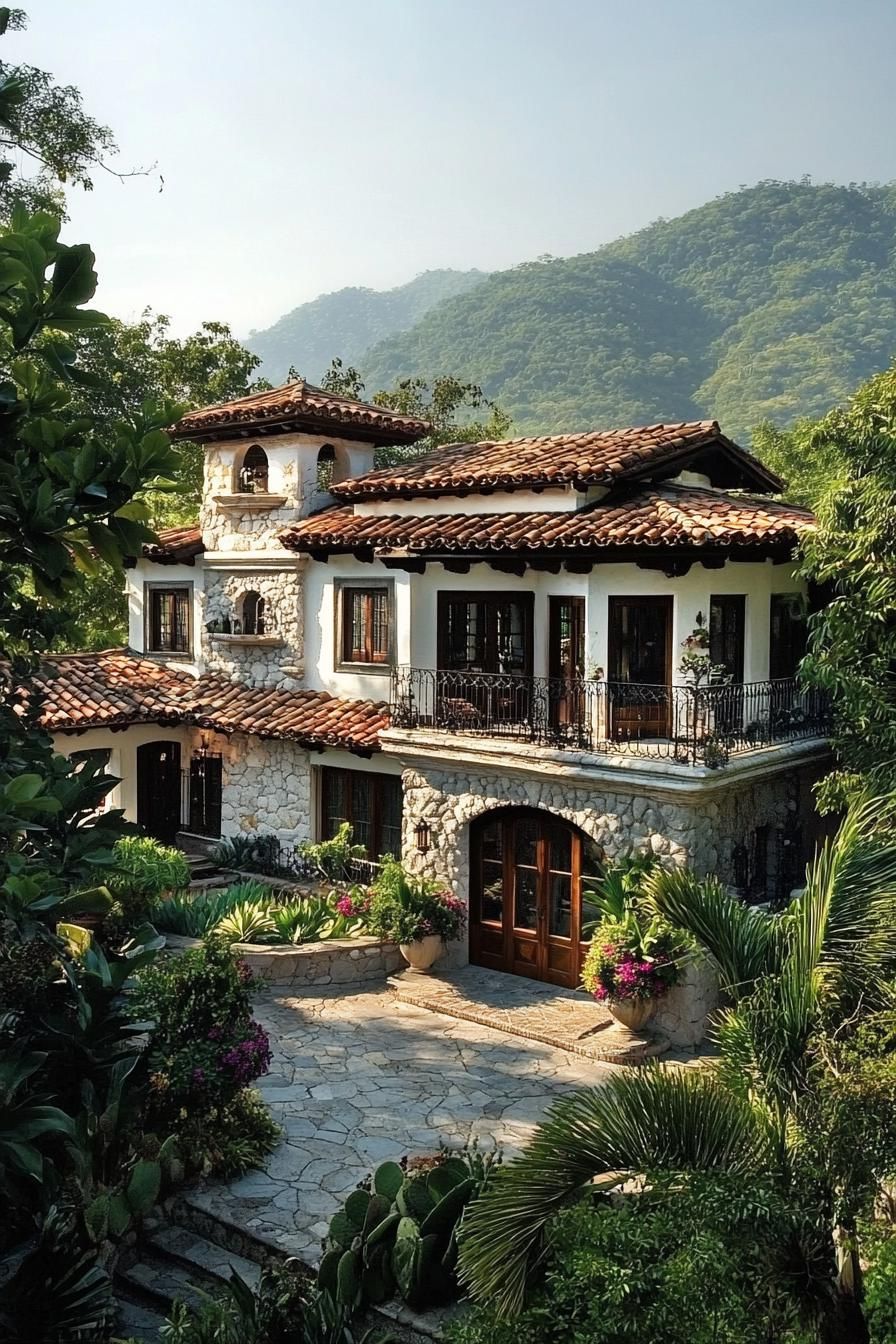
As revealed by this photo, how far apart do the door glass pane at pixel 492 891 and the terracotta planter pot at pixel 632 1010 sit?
2.96 metres

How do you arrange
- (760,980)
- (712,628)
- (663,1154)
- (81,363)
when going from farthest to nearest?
(81,363), (712,628), (760,980), (663,1154)

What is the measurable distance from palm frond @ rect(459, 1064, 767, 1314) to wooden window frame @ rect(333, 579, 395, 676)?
1202 cm

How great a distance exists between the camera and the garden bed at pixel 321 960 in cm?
1595

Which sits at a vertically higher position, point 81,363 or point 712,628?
point 81,363

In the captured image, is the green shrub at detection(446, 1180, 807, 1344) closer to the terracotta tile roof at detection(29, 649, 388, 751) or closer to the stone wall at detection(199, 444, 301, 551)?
the terracotta tile roof at detection(29, 649, 388, 751)

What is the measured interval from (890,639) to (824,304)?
58.5 meters

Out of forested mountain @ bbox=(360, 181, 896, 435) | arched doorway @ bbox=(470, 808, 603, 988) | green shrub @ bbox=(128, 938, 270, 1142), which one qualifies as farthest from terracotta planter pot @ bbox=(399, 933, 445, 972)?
forested mountain @ bbox=(360, 181, 896, 435)

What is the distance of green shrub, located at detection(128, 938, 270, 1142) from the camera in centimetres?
1053

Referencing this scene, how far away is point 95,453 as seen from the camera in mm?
5566

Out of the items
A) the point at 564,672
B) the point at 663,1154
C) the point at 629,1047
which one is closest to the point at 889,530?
the point at 564,672

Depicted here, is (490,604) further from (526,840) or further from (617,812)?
(617,812)

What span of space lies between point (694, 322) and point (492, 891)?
60.6 meters

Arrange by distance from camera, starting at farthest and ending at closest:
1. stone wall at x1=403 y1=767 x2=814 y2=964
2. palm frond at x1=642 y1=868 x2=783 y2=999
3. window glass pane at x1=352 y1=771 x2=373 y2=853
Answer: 1. window glass pane at x1=352 y1=771 x2=373 y2=853
2. stone wall at x1=403 y1=767 x2=814 y2=964
3. palm frond at x1=642 y1=868 x2=783 y2=999

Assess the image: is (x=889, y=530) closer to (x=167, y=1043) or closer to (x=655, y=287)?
(x=167, y=1043)
